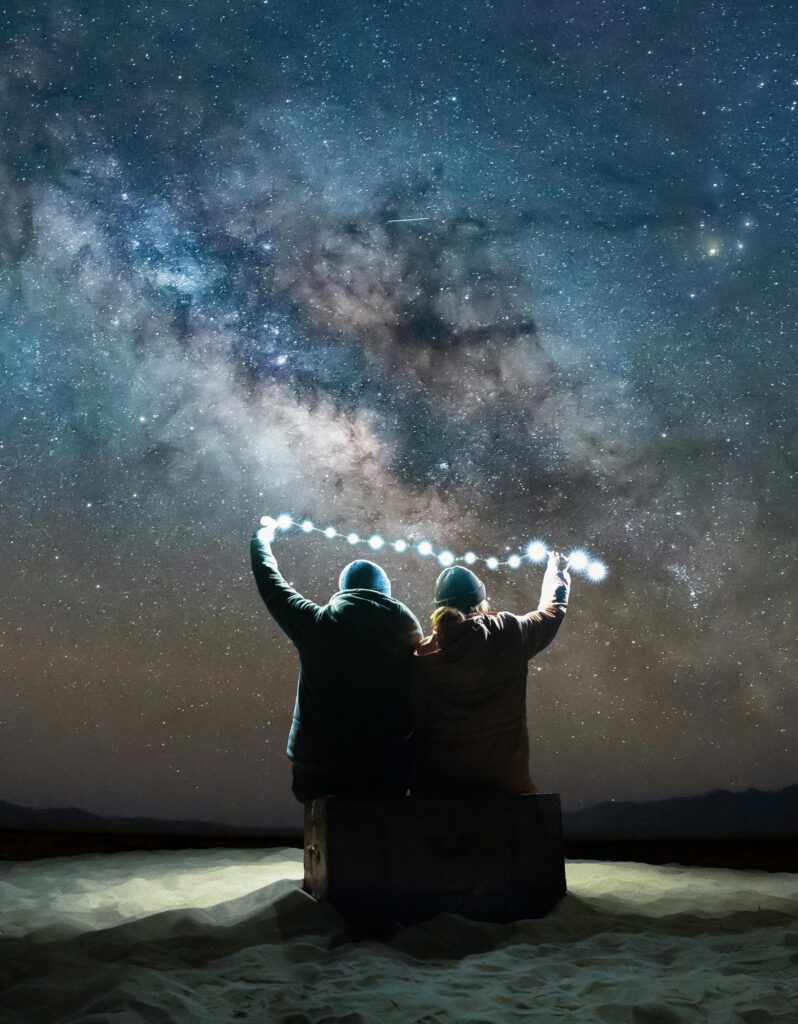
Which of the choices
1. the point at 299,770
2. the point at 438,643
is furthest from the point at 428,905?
the point at 438,643

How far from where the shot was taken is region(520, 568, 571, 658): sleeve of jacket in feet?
15.8

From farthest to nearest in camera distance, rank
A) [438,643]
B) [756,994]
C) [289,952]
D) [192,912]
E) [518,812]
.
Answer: [438,643], [518,812], [192,912], [289,952], [756,994]

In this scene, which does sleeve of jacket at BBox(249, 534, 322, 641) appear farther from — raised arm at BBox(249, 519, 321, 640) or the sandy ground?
the sandy ground

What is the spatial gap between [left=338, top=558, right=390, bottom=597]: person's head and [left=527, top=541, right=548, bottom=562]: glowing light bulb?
1.28 metres

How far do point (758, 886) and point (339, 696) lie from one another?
3.90 metres

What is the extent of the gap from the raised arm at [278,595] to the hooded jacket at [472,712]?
808mm

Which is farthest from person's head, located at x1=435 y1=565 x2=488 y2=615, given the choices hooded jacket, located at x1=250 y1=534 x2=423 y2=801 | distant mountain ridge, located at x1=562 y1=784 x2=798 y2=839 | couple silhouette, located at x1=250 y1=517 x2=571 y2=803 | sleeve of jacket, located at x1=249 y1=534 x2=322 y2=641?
distant mountain ridge, located at x1=562 y1=784 x2=798 y2=839

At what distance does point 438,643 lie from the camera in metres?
4.71

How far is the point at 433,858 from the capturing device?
4.16 meters

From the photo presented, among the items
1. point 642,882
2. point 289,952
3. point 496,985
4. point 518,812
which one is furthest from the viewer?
point 642,882

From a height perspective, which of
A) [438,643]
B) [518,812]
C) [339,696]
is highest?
[438,643]

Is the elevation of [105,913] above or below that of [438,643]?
below

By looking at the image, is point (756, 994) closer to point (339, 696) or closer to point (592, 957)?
point (592, 957)

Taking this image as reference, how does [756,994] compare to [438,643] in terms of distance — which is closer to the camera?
[756,994]
